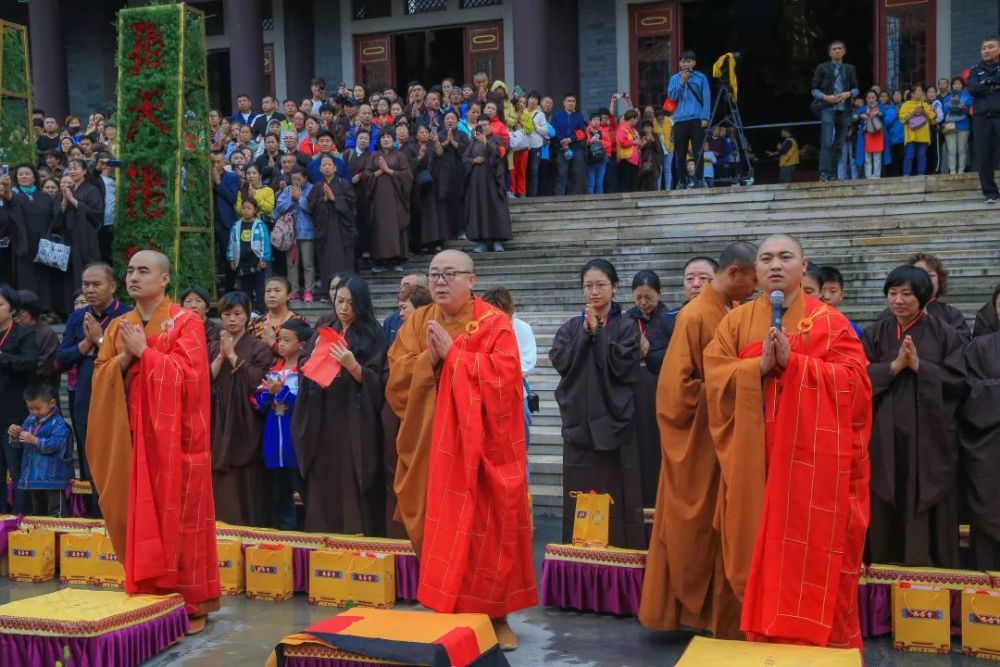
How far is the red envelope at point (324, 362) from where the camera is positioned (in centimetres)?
647

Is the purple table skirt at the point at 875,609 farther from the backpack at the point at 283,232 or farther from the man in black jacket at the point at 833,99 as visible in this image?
the man in black jacket at the point at 833,99

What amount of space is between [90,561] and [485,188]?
6740 millimetres

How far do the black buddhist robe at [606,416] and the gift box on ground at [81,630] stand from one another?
2.44 meters

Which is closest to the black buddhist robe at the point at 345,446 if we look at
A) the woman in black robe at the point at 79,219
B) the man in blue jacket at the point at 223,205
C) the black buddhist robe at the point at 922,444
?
the black buddhist robe at the point at 922,444

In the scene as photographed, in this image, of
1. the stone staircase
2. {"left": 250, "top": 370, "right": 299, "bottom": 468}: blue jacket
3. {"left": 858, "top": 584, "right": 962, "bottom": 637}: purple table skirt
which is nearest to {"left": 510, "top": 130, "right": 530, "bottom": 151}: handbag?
the stone staircase

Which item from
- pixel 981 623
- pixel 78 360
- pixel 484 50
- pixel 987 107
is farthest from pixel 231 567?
pixel 484 50

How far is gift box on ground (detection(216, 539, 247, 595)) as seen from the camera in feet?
22.0

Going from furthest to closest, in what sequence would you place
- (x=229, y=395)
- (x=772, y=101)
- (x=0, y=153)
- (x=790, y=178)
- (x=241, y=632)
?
(x=772, y=101), (x=790, y=178), (x=0, y=153), (x=229, y=395), (x=241, y=632)

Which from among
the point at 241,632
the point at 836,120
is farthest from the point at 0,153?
the point at 836,120

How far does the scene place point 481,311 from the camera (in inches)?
217

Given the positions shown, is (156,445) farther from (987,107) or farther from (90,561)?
(987,107)

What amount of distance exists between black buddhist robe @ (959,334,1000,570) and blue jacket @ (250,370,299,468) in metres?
4.01

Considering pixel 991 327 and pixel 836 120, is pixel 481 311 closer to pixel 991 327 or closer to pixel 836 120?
pixel 991 327

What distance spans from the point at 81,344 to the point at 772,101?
13741mm
